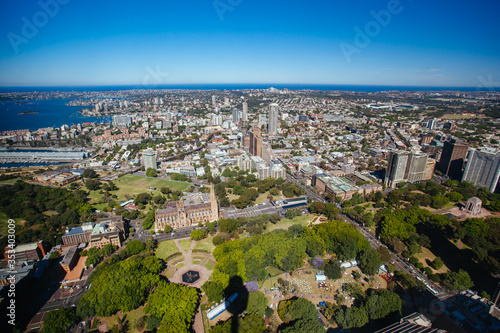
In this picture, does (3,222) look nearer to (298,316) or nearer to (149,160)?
(149,160)

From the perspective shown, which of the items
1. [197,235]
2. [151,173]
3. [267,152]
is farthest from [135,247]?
[267,152]

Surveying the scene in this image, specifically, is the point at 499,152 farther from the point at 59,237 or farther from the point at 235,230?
the point at 59,237

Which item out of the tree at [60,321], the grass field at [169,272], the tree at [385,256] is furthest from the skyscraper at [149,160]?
the tree at [385,256]

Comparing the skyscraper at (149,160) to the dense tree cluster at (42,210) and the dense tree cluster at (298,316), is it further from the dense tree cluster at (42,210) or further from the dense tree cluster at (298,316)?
the dense tree cluster at (298,316)

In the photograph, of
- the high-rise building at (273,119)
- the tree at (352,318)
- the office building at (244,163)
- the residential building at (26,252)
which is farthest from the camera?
the high-rise building at (273,119)

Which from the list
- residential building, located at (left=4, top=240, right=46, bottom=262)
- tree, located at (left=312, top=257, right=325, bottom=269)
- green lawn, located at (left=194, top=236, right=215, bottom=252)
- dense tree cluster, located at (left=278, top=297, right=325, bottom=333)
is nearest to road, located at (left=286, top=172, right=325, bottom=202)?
tree, located at (left=312, top=257, right=325, bottom=269)

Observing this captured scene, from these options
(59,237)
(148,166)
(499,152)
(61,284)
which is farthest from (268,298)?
(499,152)
